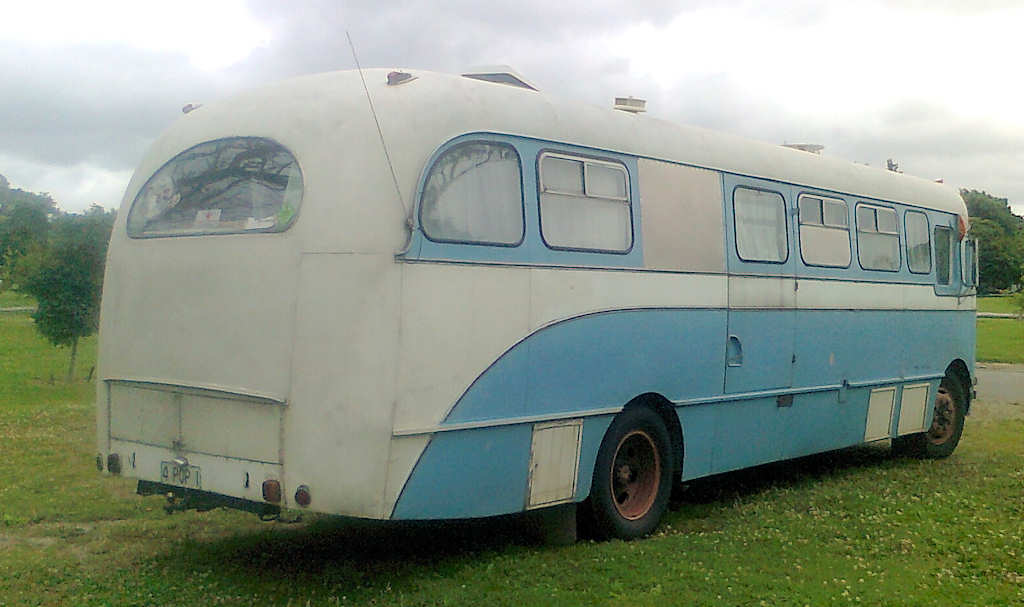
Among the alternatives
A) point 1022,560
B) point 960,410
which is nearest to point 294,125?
point 1022,560

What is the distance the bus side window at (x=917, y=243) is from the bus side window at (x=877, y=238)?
0.31m

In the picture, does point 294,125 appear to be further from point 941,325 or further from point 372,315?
point 941,325

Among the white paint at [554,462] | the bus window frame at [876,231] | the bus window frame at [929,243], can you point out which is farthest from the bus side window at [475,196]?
the bus window frame at [929,243]

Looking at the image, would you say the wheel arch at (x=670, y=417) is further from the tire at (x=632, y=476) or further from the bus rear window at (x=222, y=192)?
the bus rear window at (x=222, y=192)

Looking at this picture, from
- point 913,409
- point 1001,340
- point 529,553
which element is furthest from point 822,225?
point 1001,340

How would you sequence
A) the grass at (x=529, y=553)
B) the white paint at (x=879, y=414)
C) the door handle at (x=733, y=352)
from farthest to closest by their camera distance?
the white paint at (x=879, y=414)
the door handle at (x=733, y=352)
the grass at (x=529, y=553)

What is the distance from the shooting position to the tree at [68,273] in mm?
20438

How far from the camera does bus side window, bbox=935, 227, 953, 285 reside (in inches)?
484

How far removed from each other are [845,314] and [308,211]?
605cm

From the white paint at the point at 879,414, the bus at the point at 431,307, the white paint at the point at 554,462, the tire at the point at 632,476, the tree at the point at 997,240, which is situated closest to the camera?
the bus at the point at 431,307

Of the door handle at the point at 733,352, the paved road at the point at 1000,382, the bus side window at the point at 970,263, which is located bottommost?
the paved road at the point at 1000,382

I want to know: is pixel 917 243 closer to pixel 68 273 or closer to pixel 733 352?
pixel 733 352

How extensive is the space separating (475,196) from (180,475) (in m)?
2.49

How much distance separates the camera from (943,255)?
40.8ft
